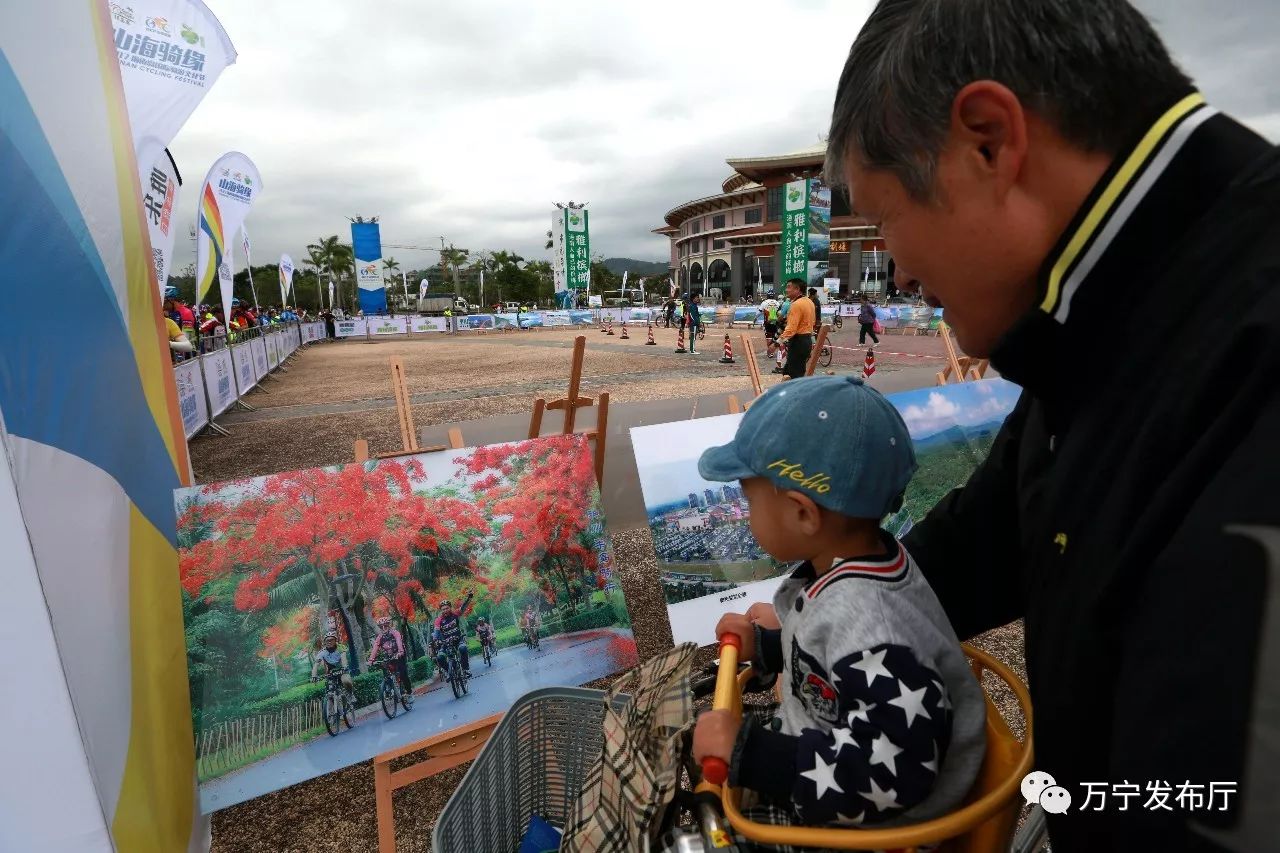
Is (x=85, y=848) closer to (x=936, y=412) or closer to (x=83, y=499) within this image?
(x=83, y=499)

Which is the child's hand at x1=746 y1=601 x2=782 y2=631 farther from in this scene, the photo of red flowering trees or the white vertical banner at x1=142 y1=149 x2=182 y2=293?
the white vertical banner at x1=142 y1=149 x2=182 y2=293

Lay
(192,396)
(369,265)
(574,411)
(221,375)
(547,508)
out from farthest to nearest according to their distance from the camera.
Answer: (369,265) < (221,375) < (192,396) < (574,411) < (547,508)

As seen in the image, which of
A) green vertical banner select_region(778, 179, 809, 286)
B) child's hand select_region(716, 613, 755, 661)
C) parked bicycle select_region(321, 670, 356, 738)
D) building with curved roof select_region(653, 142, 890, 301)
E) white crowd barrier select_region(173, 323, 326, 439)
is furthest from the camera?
building with curved roof select_region(653, 142, 890, 301)

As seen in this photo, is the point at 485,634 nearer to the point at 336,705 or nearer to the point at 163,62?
the point at 336,705

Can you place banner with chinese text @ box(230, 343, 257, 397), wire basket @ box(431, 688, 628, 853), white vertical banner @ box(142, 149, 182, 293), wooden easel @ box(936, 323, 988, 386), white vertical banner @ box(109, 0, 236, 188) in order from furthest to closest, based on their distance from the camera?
1. banner with chinese text @ box(230, 343, 257, 397)
2. white vertical banner @ box(142, 149, 182, 293)
3. white vertical banner @ box(109, 0, 236, 188)
4. wooden easel @ box(936, 323, 988, 386)
5. wire basket @ box(431, 688, 628, 853)

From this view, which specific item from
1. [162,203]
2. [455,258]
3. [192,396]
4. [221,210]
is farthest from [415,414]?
[455,258]

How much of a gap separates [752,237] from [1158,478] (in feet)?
196

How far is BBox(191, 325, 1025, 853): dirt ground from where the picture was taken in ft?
7.25

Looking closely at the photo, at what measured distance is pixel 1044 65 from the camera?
716 mm

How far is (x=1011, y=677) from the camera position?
1202 mm

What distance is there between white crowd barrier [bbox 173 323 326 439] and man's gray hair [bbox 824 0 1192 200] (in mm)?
4858

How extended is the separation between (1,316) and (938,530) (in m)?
1.97

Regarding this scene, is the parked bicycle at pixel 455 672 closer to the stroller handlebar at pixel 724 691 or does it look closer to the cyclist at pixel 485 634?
the cyclist at pixel 485 634

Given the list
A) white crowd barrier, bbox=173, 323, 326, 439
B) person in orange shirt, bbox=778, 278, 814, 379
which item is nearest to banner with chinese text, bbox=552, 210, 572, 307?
white crowd barrier, bbox=173, 323, 326, 439
